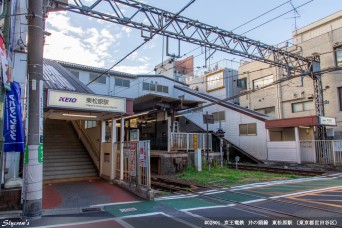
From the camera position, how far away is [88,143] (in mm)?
13891

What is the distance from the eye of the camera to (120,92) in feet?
81.2

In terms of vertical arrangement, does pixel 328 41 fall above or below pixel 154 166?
above

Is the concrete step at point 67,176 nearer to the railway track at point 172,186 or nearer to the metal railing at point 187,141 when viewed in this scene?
the railway track at point 172,186

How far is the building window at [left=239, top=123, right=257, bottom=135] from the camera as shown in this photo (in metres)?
20.7

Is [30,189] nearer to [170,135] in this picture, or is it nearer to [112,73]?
[170,135]

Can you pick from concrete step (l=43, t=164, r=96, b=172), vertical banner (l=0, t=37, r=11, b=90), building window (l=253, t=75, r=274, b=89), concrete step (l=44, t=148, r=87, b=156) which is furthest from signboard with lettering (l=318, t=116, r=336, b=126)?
vertical banner (l=0, t=37, r=11, b=90)

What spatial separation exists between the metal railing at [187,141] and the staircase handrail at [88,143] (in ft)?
16.2

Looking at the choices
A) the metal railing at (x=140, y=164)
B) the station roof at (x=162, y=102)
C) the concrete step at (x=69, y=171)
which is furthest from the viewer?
the station roof at (x=162, y=102)

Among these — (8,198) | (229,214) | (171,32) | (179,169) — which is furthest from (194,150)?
(8,198)

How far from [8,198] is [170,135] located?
10.3 meters

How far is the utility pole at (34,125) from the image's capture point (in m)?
5.98

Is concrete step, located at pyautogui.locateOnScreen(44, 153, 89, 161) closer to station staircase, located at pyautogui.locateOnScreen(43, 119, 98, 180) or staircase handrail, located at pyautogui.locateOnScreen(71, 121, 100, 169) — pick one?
station staircase, located at pyautogui.locateOnScreen(43, 119, 98, 180)

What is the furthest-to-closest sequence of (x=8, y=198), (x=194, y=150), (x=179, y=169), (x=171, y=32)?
(x=194, y=150), (x=179, y=169), (x=171, y=32), (x=8, y=198)

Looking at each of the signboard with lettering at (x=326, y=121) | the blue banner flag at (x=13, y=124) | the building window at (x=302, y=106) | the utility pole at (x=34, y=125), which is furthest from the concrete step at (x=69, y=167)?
the building window at (x=302, y=106)
